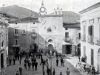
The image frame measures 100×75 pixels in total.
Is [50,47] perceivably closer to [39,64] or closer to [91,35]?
[39,64]

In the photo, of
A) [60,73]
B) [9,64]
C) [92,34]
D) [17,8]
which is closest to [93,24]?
[92,34]

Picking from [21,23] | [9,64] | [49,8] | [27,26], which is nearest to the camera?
[49,8]

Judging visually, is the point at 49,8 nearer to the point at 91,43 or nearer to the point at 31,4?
the point at 31,4

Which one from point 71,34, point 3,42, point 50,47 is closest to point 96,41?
point 50,47

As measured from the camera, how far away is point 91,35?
12.9 m

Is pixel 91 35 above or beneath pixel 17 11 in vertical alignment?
beneath

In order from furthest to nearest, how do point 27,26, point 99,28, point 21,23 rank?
point 27,26 < point 21,23 < point 99,28

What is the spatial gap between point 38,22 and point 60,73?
5.83 metres

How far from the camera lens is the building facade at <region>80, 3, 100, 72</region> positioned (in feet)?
37.7

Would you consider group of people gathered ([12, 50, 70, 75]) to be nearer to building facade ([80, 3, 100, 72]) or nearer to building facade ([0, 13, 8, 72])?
building facade ([0, 13, 8, 72])

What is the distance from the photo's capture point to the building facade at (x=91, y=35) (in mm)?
11489

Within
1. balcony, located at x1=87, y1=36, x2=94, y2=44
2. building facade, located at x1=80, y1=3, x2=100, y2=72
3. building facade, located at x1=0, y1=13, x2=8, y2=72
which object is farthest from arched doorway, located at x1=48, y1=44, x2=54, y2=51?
building facade, located at x1=0, y1=13, x2=8, y2=72

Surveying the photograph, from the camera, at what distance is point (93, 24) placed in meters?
12.3

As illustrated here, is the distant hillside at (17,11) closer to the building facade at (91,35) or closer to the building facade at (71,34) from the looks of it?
the building facade at (91,35)
